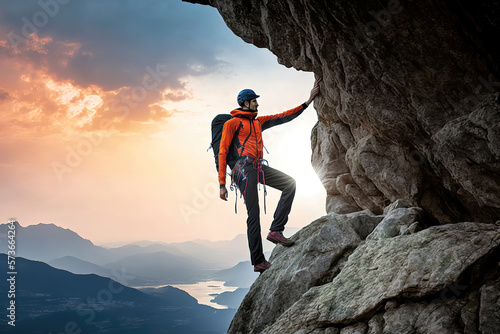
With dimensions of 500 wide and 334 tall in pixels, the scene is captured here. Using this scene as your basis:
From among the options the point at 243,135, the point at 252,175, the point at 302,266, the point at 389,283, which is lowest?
the point at 389,283

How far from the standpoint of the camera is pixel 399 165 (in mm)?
10633

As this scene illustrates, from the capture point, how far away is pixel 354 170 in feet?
42.0

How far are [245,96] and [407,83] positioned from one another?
17.0 ft

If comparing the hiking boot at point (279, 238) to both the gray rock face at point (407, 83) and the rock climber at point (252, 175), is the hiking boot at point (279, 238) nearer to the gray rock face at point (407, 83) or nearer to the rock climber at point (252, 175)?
the rock climber at point (252, 175)

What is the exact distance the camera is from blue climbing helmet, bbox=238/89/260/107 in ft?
36.7

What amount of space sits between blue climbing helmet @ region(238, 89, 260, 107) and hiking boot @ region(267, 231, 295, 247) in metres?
4.62

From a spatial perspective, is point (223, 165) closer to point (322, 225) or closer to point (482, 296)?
point (322, 225)

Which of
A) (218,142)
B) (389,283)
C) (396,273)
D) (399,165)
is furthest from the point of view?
(218,142)

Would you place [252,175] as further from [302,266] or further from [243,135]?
[302,266]

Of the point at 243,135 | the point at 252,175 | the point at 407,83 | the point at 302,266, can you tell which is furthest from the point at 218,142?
the point at 407,83

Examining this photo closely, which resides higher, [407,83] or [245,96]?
[245,96]

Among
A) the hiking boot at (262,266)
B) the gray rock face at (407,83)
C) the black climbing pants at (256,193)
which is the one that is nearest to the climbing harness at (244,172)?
the black climbing pants at (256,193)

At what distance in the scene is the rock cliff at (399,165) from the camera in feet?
19.4

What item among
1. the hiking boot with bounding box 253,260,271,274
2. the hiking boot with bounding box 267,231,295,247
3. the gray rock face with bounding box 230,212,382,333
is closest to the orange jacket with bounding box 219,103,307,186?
the hiking boot with bounding box 267,231,295,247
